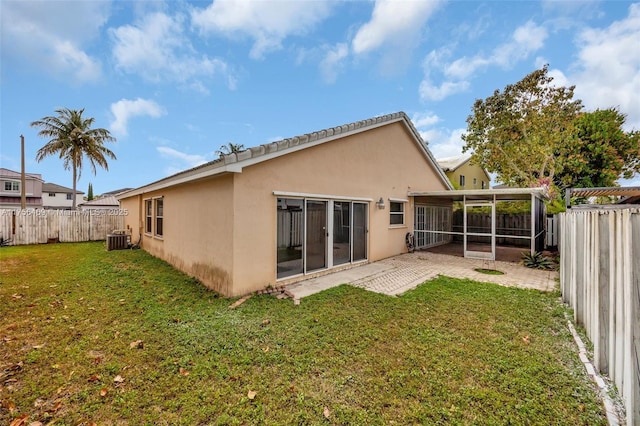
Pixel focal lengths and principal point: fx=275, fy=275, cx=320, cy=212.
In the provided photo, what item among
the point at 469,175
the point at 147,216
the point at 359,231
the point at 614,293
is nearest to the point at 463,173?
the point at 469,175

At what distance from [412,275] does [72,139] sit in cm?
3067

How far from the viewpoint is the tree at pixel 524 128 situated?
1620cm

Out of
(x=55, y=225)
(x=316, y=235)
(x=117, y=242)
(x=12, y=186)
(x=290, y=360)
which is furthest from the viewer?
(x=12, y=186)

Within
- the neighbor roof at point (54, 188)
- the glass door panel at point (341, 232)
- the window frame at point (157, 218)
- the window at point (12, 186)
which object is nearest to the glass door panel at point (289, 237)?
the glass door panel at point (341, 232)

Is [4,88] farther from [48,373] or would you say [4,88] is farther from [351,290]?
[351,290]

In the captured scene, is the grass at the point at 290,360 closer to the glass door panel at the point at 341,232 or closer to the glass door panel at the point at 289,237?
the glass door panel at the point at 289,237

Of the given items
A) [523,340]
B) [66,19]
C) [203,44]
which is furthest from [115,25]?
[523,340]

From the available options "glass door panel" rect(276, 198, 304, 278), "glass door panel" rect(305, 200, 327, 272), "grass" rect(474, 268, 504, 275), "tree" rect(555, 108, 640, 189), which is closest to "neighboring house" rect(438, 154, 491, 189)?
"tree" rect(555, 108, 640, 189)

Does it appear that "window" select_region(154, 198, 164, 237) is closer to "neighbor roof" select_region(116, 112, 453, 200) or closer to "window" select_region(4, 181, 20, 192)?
"neighbor roof" select_region(116, 112, 453, 200)

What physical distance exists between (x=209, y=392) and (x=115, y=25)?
492 inches

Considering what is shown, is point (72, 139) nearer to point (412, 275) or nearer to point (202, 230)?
point (202, 230)

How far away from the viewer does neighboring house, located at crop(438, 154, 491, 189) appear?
25.9 m

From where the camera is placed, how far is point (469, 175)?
2958 cm

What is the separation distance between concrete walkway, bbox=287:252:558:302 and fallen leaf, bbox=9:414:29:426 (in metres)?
4.18
